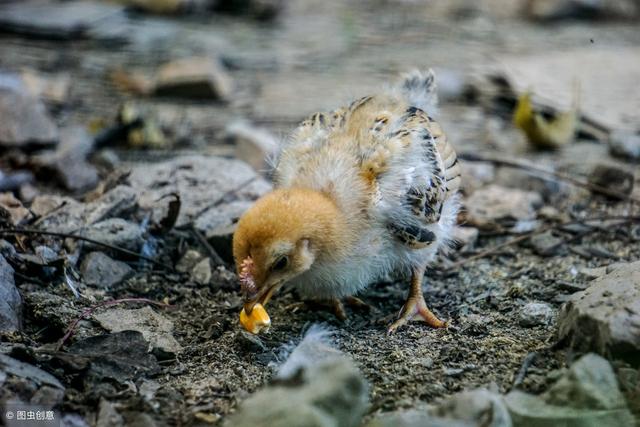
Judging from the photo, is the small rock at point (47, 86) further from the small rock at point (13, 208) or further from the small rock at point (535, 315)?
the small rock at point (535, 315)

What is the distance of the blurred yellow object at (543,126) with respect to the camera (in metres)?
6.94

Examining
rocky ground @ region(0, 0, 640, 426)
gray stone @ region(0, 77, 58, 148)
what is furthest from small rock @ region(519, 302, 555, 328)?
gray stone @ region(0, 77, 58, 148)

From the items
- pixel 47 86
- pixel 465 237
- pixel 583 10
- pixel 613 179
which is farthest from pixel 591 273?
pixel 583 10

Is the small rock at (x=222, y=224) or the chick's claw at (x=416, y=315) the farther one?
the small rock at (x=222, y=224)

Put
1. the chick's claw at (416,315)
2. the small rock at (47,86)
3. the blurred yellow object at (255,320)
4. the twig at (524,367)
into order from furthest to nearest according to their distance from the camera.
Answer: the small rock at (47,86)
the chick's claw at (416,315)
the blurred yellow object at (255,320)
the twig at (524,367)

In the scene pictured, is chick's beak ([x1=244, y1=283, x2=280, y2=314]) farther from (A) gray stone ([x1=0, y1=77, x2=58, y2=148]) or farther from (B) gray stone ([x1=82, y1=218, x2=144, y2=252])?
(A) gray stone ([x1=0, y1=77, x2=58, y2=148])

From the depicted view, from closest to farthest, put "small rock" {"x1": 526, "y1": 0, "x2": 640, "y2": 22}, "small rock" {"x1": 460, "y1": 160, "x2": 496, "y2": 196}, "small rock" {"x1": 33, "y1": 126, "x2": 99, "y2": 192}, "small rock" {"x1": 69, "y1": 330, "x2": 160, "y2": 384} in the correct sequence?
"small rock" {"x1": 69, "y1": 330, "x2": 160, "y2": 384}
"small rock" {"x1": 33, "y1": 126, "x2": 99, "y2": 192}
"small rock" {"x1": 460, "y1": 160, "x2": 496, "y2": 196}
"small rock" {"x1": 526, "y1": 0, "x2": 640, "y2": 22}

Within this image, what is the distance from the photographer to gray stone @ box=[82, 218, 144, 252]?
4738 millimetres

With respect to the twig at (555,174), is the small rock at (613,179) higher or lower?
lower

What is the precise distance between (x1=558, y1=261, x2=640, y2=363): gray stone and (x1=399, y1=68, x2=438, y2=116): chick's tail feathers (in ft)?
6.09

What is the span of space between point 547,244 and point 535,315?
43.9 inches

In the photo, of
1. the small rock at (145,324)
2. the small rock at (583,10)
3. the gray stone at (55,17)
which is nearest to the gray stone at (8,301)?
the small rock at (145,324)

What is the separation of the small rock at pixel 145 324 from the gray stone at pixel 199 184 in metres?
1.01

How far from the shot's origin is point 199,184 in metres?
5.64
